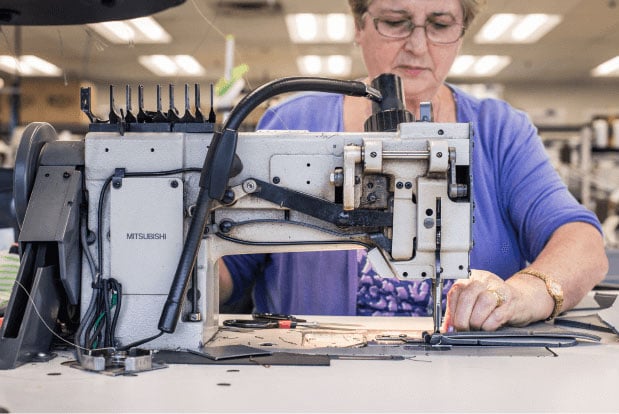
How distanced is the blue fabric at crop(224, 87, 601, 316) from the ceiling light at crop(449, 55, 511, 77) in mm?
7562

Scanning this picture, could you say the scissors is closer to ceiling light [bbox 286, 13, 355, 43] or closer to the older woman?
the older woman

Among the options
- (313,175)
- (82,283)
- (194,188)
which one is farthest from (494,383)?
(82,283)

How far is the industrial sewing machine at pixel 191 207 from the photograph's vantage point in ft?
3.69

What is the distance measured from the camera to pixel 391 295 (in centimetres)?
159

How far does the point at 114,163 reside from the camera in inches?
45.5

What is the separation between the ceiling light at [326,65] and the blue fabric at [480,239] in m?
7.30

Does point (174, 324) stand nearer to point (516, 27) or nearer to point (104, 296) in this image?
point (104, 296)

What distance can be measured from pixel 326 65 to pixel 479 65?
2.07m

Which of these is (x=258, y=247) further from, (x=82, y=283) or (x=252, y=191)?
(x=82, y=283)

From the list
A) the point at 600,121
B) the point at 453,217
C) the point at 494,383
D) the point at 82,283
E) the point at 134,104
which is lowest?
the point at 494,383

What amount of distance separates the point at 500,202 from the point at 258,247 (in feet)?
2.33

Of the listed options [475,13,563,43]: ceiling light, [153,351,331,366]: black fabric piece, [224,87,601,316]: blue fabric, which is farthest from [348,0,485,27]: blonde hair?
[475,13,563,43]: ceiling light

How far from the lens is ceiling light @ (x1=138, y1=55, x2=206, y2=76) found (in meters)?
9.10

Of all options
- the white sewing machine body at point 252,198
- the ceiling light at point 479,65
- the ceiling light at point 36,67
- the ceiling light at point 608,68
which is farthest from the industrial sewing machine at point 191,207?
the ceiling light at point 608,68
